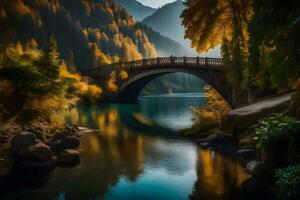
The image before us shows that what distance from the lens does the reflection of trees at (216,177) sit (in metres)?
16.2

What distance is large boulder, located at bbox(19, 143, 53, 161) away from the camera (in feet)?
66.6

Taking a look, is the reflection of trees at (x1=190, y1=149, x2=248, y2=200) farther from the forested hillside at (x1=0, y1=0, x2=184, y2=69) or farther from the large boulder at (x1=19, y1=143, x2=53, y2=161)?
the forested hillside at (x1=0, y1=0, x2=184, y2=69)

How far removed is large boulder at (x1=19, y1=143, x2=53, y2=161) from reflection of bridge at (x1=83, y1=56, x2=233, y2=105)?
80.2 ft

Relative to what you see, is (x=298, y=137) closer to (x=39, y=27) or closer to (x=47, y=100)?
(x=47, y=100)

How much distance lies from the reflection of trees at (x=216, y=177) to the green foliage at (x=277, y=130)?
2.64 m

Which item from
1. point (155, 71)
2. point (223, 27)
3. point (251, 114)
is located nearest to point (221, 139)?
point (251, 114)

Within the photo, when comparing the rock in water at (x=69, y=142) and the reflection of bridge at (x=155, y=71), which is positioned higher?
the reflection of bridge at (x=155, y=71)

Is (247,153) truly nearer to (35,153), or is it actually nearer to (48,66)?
(35,153)

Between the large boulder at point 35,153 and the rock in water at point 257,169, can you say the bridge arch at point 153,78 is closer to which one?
the rock in water at point 257,169

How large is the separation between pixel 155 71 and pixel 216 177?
47.8 m

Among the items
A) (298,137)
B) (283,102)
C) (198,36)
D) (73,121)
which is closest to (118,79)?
(73,121)

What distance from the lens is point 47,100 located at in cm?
A: 2634

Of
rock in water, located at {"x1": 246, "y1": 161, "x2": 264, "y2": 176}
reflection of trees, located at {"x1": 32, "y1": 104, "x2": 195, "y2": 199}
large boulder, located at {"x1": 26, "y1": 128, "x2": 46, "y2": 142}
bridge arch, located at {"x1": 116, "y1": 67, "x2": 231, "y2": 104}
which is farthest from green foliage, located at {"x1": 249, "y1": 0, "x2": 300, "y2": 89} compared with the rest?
bridge arch, located at {"x1": 116, "y1": 67, "x2": 231, "y2": 104}

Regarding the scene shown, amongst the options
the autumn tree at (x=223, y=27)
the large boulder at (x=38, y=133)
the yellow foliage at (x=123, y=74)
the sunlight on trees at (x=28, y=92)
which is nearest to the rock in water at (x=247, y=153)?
the autumn tree at (x=223, y=27)
